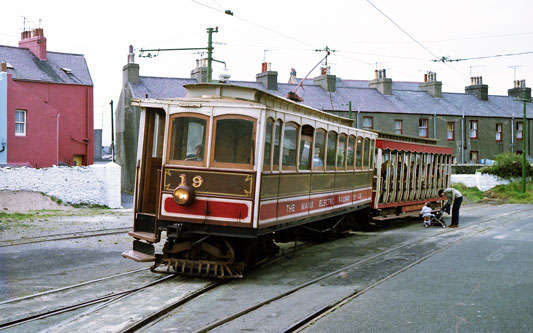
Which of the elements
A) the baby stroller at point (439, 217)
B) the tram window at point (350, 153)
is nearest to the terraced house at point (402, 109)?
the baby stroller at point (439, 217)

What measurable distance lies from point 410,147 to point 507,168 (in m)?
21.6

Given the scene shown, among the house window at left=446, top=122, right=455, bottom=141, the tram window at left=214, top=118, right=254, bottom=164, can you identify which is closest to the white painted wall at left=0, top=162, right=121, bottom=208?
the tram window at left=214, top=118, right=254, bottom=164

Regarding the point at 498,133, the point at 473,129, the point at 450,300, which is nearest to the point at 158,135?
the point at 450,300

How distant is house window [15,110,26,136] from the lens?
31047 millimetres

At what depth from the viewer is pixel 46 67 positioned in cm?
3609

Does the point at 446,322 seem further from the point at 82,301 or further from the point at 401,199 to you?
the point at 401,199

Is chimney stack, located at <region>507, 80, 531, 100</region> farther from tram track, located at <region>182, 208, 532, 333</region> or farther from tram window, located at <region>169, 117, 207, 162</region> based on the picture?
tram window, located at <region>169, 117, 207, 162</region>

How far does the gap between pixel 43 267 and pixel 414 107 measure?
4024 centimetres

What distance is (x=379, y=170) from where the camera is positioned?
1794 cm

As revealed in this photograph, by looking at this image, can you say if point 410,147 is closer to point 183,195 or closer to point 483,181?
point 183,195

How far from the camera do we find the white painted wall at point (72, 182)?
23.8 m

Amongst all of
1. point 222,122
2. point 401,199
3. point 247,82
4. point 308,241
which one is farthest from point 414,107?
point 222,122

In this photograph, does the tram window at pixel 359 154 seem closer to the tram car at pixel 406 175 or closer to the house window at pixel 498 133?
the tram car at pixel 406 175

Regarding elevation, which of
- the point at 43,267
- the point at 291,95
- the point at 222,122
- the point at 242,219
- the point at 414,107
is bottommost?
the point at 43,267
